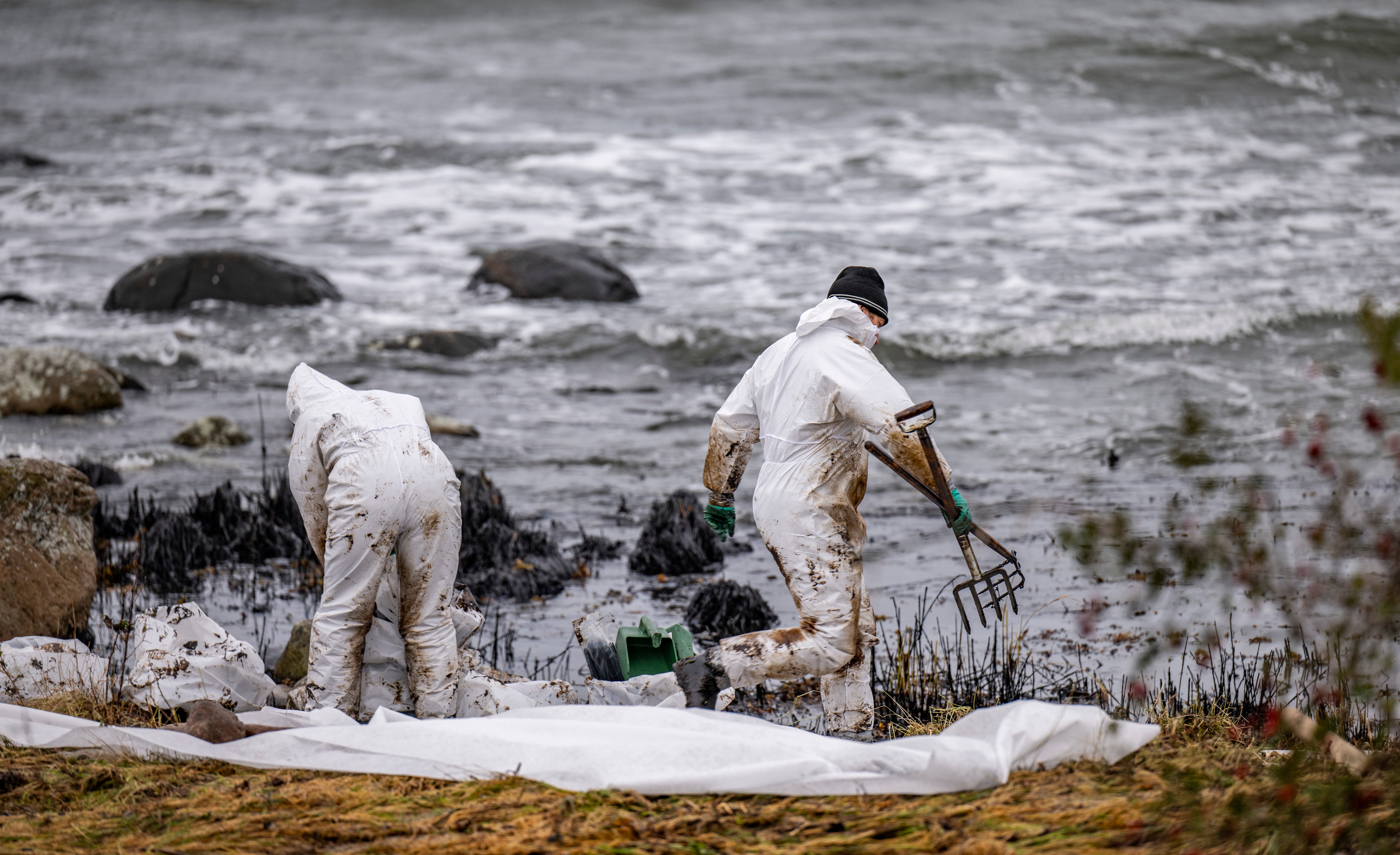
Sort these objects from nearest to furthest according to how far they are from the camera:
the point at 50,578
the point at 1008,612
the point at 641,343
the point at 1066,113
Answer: the point at 50,578 < the point at 1008,612 < the point at 641,343 < the point at 1066,113

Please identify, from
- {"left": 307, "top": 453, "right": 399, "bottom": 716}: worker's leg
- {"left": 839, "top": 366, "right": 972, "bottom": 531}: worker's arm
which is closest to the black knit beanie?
{"left": 839, "top": 366, "right": 972, "bottom": 531}: worker's arm

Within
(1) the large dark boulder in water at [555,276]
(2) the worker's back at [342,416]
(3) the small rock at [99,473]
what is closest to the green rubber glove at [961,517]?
(2) the worker's back at [342,416]

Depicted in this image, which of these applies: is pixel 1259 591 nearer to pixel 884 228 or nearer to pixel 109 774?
pixel 109 774

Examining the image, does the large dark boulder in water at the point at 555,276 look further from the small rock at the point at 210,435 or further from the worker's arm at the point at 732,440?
the worker's arm at the point at 732,440

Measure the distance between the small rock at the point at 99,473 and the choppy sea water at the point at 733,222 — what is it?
1.37ft

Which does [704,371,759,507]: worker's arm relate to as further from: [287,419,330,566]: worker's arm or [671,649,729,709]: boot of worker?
[287,419,330,566]: worker's arm

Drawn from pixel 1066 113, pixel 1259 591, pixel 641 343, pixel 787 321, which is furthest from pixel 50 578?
pixel 1066 113

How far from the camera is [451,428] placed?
1114 cm

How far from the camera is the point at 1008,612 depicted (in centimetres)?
683

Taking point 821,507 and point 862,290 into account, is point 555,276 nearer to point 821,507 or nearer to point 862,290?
point 862,290

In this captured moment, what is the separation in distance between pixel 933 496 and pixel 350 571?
2.29 metres

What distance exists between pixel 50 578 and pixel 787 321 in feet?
33.9

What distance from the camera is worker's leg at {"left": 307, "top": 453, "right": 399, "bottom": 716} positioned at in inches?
187

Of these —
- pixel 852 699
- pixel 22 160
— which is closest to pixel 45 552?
pixel 852 699
